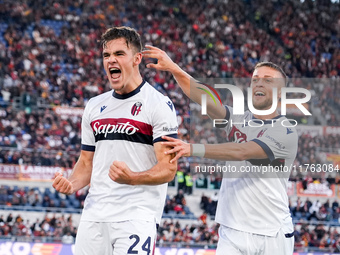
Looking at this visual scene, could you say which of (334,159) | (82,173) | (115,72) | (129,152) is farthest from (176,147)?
(334,159)

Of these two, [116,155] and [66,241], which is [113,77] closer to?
[116,155]

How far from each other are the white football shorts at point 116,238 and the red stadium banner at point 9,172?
45.9 ft

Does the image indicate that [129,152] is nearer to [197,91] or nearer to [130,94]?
[130,94]

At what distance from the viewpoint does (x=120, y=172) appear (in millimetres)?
4363

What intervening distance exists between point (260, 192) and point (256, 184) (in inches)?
3.4

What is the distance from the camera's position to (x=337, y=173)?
19.6 metres

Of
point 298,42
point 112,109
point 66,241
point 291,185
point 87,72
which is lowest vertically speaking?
point 66,241

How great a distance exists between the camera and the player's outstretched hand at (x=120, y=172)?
4363 mm

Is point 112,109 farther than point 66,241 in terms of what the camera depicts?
No

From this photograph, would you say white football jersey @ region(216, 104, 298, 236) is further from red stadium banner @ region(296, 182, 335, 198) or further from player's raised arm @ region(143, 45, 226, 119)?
red stadium banner @ region(296, 182, 335, 198)

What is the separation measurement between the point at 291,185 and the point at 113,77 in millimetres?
14801

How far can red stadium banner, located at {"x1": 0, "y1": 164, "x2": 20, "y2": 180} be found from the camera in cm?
1816

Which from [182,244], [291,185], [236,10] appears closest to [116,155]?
[182,244]

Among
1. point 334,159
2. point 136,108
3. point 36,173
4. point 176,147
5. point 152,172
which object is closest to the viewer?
point 152,172
